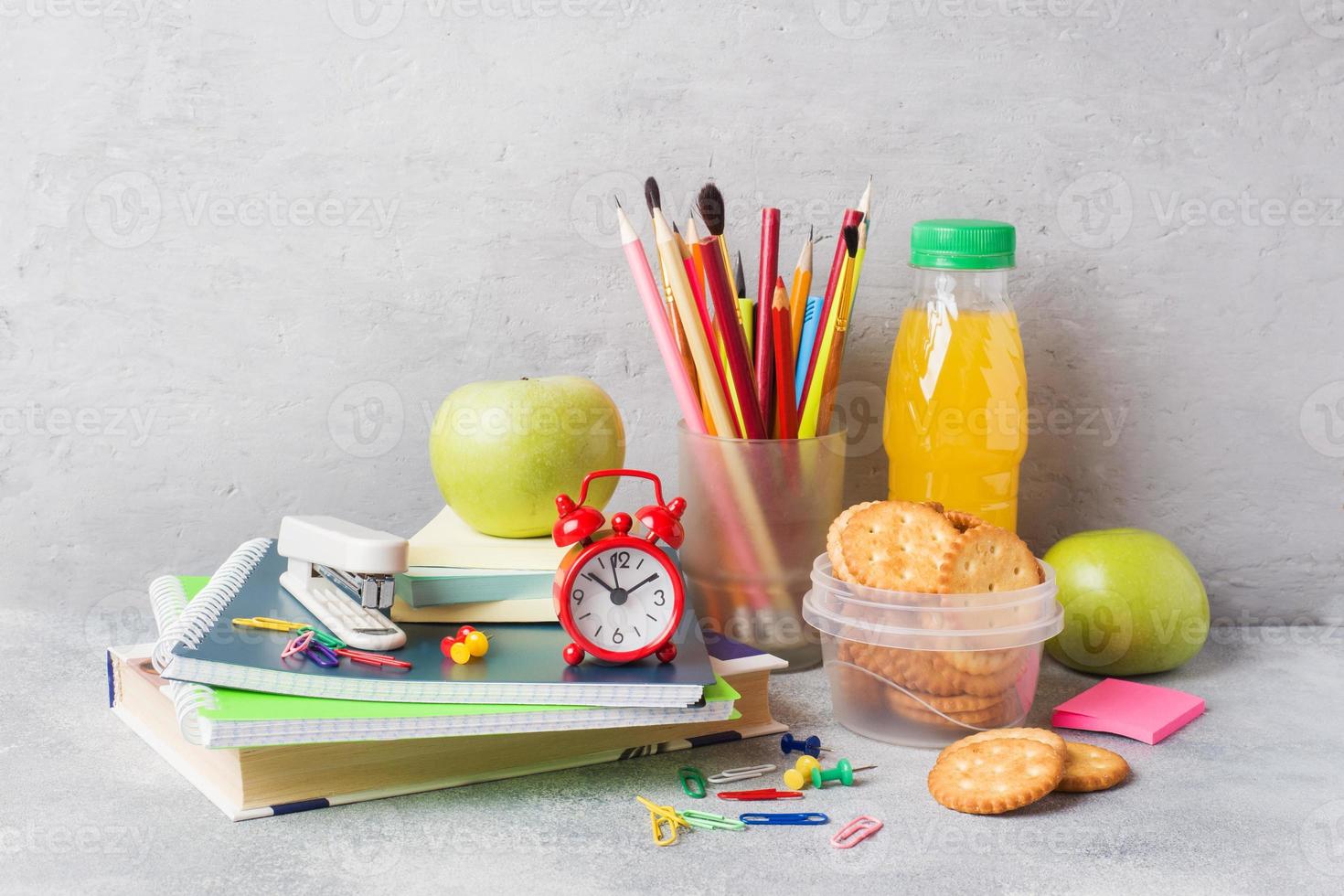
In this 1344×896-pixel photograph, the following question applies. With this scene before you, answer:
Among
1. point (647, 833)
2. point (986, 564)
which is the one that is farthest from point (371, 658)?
point (986, 564)

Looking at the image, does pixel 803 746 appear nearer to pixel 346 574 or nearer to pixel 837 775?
pixel 837 775

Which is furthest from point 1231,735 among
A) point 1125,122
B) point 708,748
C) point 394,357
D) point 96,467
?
point 96,467

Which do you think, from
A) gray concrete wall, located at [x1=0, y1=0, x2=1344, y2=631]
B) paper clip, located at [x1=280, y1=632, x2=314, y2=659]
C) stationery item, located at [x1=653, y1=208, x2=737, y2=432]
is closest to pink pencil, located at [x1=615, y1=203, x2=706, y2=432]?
stationery item, located at [x1=653, y1=208, x2=737, y2=432]

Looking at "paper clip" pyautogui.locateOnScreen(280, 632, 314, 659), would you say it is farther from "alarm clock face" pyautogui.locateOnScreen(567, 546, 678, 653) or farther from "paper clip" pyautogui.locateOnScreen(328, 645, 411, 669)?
"alarm clock face" pyautogui.locateOnScreen(567, 546, 678, 653)

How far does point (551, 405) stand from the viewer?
100 centimetres

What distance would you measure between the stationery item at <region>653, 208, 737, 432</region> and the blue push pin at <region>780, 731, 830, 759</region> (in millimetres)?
268

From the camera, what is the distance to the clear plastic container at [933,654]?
87 cm

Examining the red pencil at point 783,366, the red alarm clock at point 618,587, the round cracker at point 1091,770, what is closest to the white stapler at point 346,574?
the red alarm clock at point 618,587

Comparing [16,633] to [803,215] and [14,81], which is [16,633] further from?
[803,215]

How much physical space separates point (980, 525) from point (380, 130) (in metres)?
0.64

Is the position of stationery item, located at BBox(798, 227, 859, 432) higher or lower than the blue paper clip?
higher

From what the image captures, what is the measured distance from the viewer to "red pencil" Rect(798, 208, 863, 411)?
1010 millimetres

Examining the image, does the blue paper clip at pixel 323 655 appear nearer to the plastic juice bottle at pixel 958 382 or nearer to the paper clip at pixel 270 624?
the paper clip at pixel 270 624

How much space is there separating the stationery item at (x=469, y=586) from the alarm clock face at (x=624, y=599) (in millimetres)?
93
